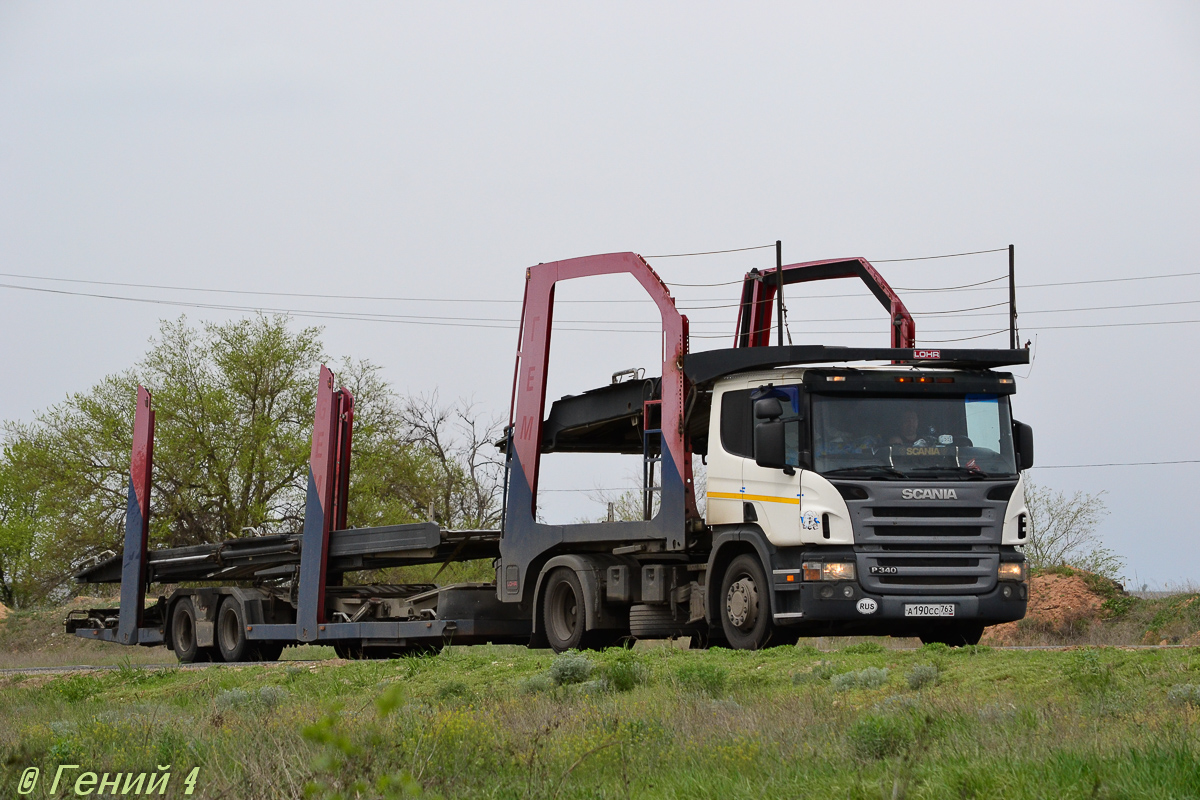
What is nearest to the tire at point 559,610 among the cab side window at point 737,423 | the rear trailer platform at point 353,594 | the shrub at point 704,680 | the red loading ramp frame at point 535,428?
the red loading ramp frame at point 535,428

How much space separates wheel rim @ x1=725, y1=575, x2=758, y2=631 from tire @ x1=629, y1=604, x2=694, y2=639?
44.4 inches

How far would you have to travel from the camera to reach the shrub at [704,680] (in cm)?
973

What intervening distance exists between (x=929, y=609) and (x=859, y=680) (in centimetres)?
310

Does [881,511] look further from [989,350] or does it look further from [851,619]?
[989,350]

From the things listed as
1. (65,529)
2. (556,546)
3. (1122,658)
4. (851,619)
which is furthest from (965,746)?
(65,529)

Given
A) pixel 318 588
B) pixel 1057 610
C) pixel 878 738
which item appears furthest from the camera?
pixel 1057 610

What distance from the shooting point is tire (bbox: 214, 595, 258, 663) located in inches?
717

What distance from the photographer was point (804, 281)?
16.2 metres

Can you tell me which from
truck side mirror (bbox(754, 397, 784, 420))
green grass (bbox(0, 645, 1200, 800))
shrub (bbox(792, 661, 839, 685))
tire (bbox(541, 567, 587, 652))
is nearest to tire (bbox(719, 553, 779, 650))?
green grass (bbox(0, 645, 1200, 800))

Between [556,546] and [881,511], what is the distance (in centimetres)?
441

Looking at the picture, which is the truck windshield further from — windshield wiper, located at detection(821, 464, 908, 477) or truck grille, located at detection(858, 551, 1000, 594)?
truck grille, located at detection(858, 551, 1000, 594)

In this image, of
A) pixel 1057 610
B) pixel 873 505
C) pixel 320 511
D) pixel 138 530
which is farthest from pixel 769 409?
pixel 1057 610

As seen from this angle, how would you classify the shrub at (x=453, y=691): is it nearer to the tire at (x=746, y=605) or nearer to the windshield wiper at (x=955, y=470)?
the tire at (x=746, y=605)

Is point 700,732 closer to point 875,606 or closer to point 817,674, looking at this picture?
point 817,674
